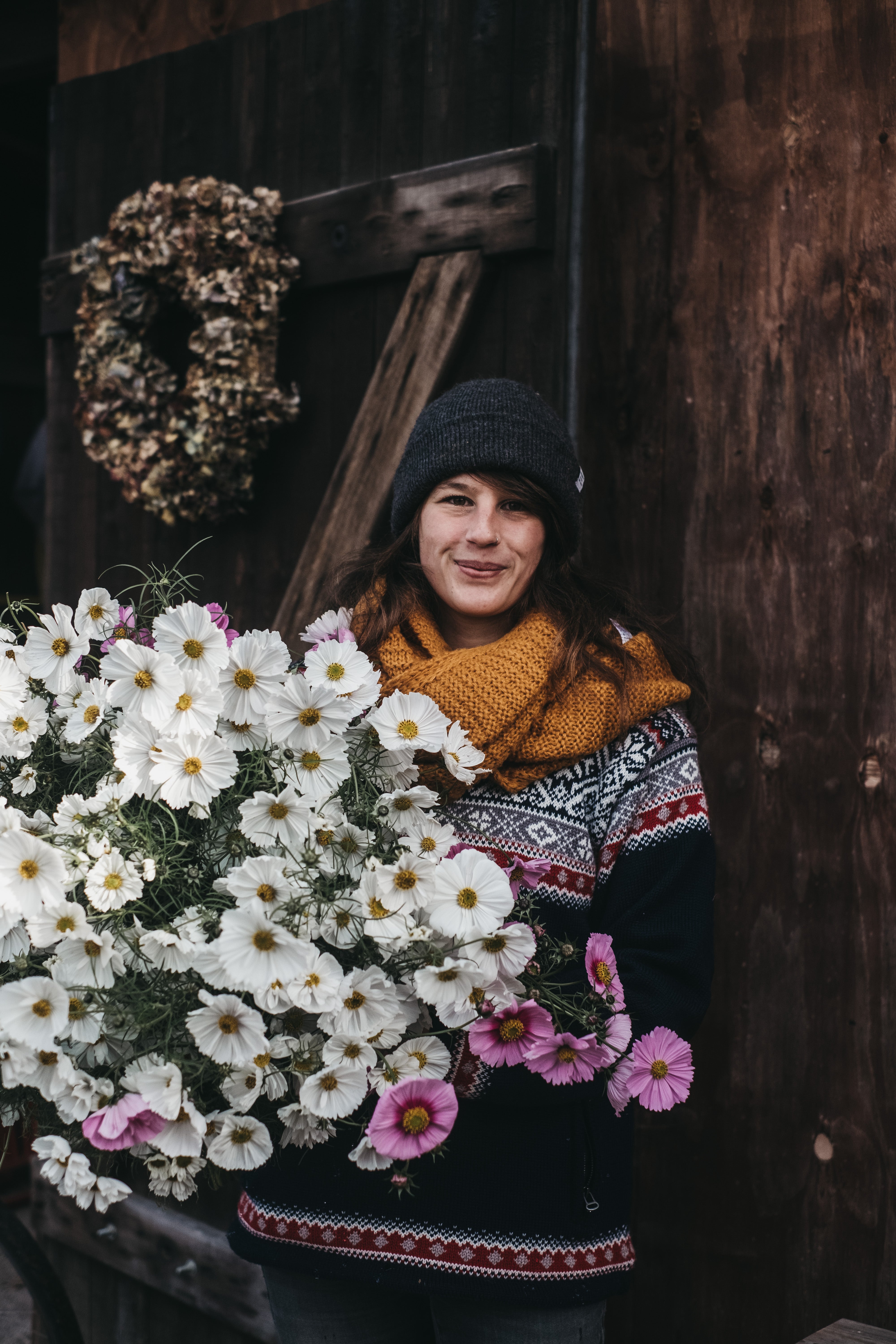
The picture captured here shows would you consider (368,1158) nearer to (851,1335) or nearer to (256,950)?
(256,950)

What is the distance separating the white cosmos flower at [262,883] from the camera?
36.8 inches

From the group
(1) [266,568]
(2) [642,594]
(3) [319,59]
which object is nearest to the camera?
(2) [642,594]

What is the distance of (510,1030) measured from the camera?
0.99 metres

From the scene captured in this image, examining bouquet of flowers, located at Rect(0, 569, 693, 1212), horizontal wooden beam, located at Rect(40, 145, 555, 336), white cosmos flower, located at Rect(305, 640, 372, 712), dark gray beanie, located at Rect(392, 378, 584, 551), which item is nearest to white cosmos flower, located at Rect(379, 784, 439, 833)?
bouquet of flowers, located at Rect(0, 569, 693, 1212)

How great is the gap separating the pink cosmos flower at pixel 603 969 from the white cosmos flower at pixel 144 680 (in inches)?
18.4

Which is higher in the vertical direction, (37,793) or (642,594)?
(642,594)

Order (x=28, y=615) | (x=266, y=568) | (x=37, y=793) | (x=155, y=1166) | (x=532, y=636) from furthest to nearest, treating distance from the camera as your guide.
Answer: (x=28, y=615) < (x=266, y=568) < (x=532, y=636) < (x=37, y=793) < (x=155, y=1166)

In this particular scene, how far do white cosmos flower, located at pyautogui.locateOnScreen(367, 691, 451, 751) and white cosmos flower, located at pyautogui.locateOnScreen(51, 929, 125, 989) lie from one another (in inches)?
11.9

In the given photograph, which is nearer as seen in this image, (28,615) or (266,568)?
(266,568)

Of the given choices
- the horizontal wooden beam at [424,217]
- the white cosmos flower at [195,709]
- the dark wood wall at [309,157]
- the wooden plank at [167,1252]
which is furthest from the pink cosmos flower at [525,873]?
the wooden plank at [167,1252]

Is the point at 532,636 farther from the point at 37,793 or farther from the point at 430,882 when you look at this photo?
the point at 37,793

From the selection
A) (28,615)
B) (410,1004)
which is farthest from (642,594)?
(28,615)

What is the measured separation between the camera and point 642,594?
199cm

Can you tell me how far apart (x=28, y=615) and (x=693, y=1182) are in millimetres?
2522
